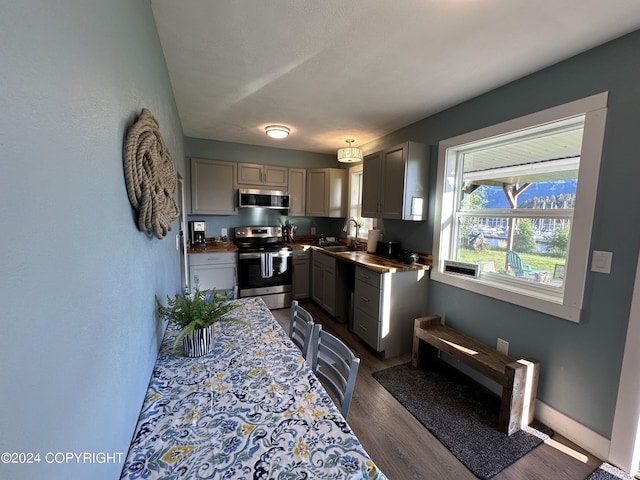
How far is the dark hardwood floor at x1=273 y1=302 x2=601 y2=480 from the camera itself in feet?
4.98

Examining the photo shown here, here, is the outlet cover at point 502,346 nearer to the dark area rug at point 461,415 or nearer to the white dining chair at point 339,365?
the dark area rug at point 461,415

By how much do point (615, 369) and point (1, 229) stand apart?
2573 millimetres

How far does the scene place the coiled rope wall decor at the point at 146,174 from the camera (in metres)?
0.88

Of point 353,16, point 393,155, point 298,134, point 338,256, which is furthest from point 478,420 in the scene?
point 298,134

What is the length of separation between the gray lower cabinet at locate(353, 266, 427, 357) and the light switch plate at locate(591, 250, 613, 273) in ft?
4.29

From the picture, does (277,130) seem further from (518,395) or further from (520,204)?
(518,395)

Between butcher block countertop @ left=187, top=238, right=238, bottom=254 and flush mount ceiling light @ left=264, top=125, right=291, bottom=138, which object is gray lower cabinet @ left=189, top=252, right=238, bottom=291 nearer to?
butcher block countertop @ left=187, top=238, right=238, bottom=254

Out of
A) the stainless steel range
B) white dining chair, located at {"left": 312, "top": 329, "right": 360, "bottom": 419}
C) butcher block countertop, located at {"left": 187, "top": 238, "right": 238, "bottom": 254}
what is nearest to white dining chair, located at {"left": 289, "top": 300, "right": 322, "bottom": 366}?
white dining chair, located at {"left": 312, "top": 329, "right": 360, "bottom": 419}

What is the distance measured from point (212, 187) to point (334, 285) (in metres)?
2.20

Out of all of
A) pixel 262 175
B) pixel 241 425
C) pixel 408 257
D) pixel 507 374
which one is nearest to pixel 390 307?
pixel 408 257

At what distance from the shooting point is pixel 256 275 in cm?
379

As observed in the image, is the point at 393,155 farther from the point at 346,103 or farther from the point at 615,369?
the point at 615,369

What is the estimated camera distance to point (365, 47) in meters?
1.69

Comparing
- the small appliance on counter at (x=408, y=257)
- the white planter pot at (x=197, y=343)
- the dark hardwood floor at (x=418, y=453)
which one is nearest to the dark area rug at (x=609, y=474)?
the dark hardwood floor at (x=418, y=453)
